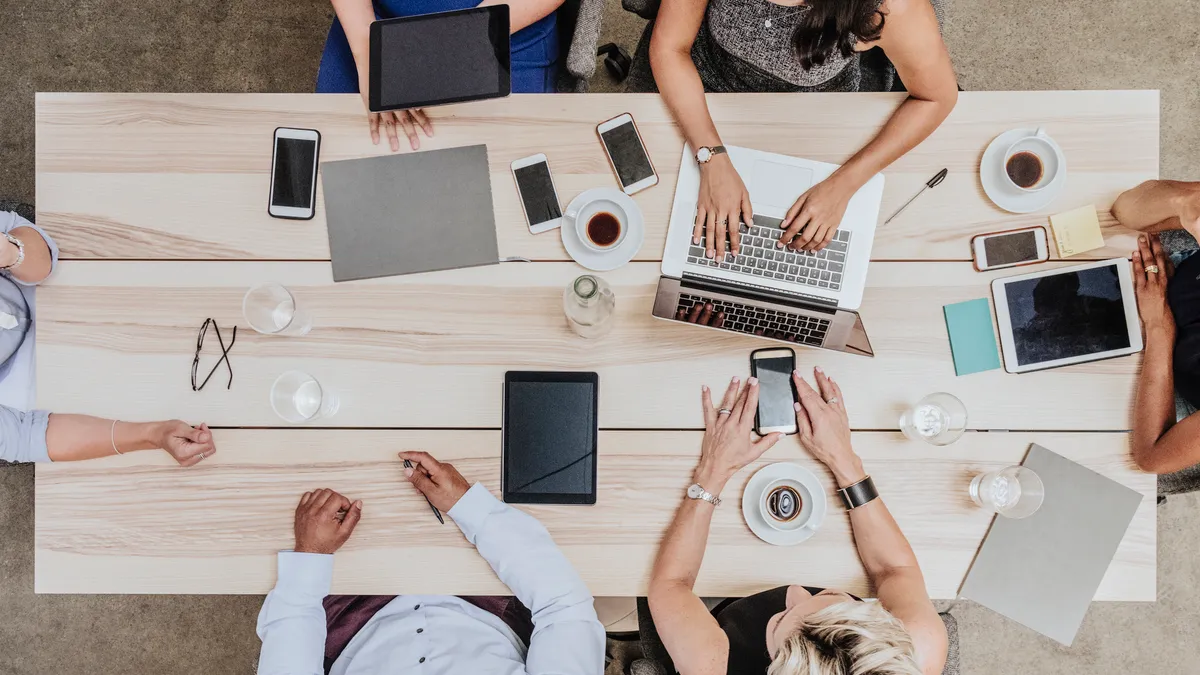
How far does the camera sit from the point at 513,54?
5.42 ft

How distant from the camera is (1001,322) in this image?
1.35 meters

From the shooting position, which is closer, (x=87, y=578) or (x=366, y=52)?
(x=87, y=578)

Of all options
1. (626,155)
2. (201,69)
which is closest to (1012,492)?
(626,155)

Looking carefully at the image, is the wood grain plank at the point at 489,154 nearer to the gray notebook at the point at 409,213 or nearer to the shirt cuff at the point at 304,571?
the gray notebook at the point at 409,213

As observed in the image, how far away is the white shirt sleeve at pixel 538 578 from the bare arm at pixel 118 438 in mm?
501

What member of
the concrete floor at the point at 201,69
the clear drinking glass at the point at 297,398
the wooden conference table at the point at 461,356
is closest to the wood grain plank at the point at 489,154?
the wooden conference table at the point at 461,356

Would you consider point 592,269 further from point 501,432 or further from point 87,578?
point 87,578

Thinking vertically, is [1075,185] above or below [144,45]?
below

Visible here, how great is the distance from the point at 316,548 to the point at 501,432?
1.28ft

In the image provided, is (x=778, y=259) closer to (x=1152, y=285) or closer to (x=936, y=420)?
(x=936, y=420)

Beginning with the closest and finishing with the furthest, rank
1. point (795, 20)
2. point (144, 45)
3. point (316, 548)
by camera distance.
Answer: point (316, 548), point (795, 20), point (144, 45)

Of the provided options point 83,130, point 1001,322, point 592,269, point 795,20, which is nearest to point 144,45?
point 83,130

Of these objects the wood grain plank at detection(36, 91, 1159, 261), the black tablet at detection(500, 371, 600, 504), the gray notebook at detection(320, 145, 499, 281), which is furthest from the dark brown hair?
the black tablet at detection(500, 371, 600, 504)

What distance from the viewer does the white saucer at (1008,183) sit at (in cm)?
136
